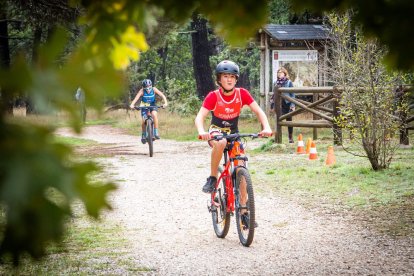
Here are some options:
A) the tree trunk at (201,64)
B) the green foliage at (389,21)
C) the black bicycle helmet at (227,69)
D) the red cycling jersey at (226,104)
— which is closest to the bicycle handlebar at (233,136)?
the red cycling jersey at (226,104)

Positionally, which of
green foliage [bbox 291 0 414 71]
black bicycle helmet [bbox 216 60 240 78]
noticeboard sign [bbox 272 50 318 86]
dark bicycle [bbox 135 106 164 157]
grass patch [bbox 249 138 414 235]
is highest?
noticeboard sign [bbox 272 50 318 86]

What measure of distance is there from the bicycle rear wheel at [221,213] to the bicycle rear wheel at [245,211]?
0.78ft

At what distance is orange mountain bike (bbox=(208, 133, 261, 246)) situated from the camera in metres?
6.78

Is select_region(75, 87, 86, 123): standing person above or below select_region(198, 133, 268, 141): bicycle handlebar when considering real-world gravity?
above

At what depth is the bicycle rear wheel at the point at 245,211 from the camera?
671cm

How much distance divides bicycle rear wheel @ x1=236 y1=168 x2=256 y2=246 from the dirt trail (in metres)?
0.13

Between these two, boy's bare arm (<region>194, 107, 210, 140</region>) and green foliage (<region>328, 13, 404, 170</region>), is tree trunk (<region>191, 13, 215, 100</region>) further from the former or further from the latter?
boy's bare arm (<region>194, 107, 210, 140</region>)

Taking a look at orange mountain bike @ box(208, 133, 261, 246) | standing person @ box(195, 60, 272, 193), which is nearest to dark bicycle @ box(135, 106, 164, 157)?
standing person @ box(195, 60, 272, 193)

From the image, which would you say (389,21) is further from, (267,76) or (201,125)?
(267,76)

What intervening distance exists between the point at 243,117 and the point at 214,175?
19.6 m

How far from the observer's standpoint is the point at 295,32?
23.7m

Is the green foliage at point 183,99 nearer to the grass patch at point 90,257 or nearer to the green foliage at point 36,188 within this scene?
the grass patch at point 90,257

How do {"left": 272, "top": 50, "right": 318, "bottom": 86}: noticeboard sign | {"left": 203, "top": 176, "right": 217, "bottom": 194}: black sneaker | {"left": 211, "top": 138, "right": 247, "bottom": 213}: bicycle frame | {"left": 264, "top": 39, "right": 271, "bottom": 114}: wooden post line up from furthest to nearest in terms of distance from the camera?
{"left": 264, "top": 39, "right": 271, "bottom": 114}: wooden post
{"left": 272, "top": 50, "right": 318, "bottom": 86}: noticeboard sign
{"left": 203, "top": 176, "right": 217, "bottom": 194}: black sneaker
{"left": 211, "top": 138, "right": 247, "bottom": 213}: bicycle frame

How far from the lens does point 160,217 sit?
8.76m
